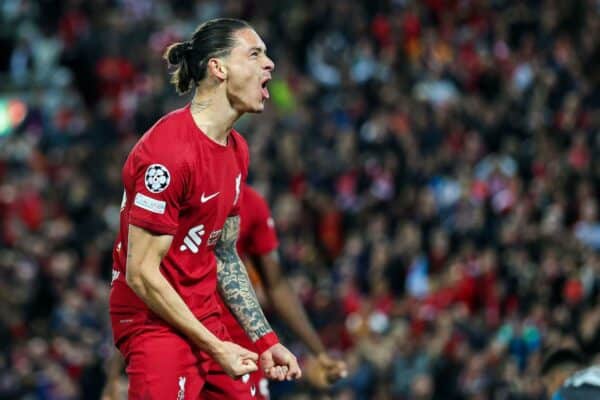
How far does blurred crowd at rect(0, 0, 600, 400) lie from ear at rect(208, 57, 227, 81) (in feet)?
19.3

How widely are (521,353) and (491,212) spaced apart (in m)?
2.88

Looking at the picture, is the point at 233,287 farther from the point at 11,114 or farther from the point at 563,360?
the point at 11,114

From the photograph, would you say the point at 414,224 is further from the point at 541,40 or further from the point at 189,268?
the point at 189,268

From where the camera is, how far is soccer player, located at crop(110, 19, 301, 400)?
227 inches

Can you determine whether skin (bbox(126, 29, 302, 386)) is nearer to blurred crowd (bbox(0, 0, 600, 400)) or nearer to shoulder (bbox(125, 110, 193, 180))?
shoulder (bbox(125, 110, 193, 180))

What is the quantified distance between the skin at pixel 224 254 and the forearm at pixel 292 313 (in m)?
1.31

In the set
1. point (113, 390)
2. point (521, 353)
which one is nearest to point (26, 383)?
point (521, 353)

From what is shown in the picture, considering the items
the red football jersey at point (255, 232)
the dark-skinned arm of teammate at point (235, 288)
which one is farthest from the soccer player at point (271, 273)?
the dark-skinned arm of teammate at point (235, 288)

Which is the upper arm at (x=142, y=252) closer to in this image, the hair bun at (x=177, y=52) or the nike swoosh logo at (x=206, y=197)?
the nike swoosh logo at (x=206, y=197)

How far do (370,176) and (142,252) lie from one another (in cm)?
1149

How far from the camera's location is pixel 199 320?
6.11m

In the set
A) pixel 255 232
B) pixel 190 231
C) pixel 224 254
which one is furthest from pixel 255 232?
pixel 190 231

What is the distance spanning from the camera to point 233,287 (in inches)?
253

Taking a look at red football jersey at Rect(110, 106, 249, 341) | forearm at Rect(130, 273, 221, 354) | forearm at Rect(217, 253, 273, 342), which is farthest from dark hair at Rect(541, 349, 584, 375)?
forearm at Rect(130, 273, 221, 354)
